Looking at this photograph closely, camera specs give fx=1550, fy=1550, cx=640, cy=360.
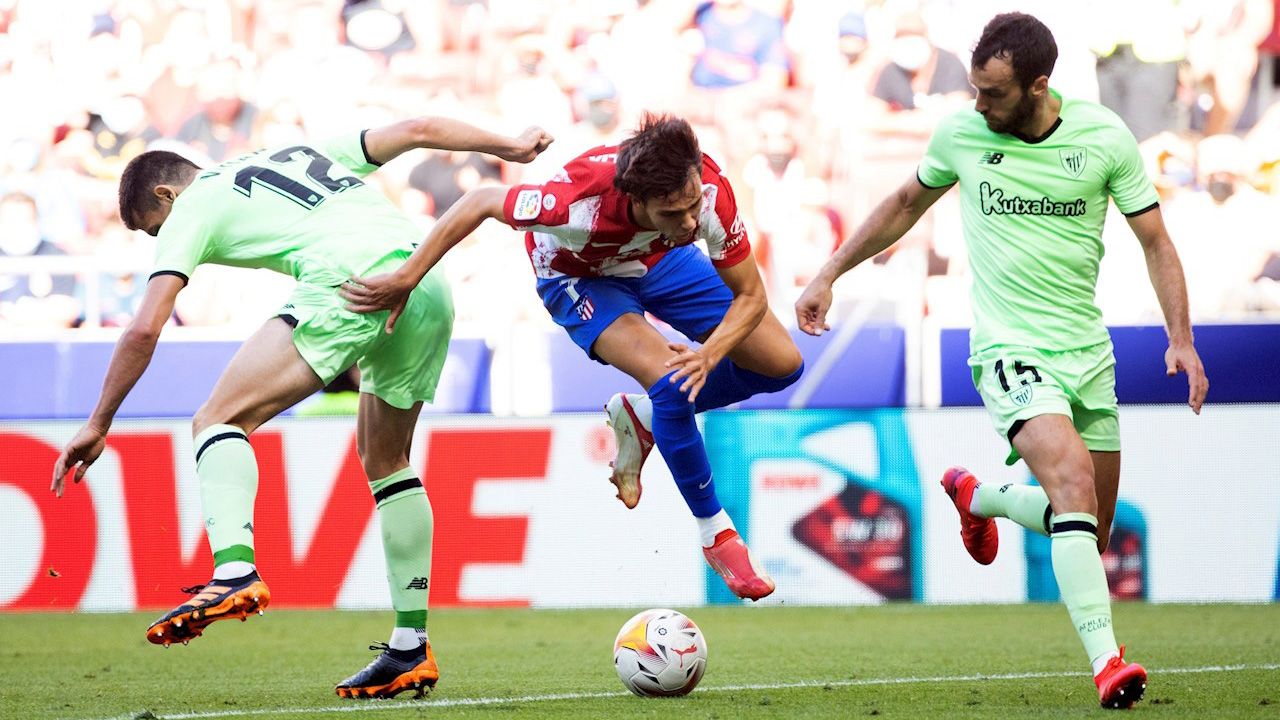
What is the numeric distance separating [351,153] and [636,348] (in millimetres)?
1259

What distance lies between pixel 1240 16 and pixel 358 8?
729 centimetres

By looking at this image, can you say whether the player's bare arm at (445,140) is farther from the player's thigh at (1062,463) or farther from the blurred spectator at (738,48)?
the blurred spectator at (738,48)

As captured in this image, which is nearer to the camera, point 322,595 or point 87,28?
point 322,595

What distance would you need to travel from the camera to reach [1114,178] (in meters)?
5.00

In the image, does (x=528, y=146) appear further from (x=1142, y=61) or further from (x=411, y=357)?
(x=1142, y=61)

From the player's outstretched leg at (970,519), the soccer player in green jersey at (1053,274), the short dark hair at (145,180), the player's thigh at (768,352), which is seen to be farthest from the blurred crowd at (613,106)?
the short dark hair at (145,180)

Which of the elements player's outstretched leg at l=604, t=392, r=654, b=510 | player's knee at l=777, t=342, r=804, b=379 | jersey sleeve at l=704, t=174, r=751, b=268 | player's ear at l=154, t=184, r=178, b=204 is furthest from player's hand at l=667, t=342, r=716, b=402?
player's ear at l=154, t=184, r=178, b=204

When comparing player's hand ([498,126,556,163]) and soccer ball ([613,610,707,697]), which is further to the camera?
player's hand ([498,126,556,163])

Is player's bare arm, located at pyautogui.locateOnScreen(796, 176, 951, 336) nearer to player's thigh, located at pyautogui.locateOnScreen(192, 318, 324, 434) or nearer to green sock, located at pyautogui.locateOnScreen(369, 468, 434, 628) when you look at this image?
green sock, located at pyautogui.locateOnScreen(369, 468, 434, 628)

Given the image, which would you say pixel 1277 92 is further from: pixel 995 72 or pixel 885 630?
pixel 995 72

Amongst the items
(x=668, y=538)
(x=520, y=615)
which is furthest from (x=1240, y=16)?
(x=520, y=615)

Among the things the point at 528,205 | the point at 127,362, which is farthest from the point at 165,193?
the point at 528,205

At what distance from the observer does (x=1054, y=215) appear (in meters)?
5.03

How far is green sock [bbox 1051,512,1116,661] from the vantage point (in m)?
4.73
